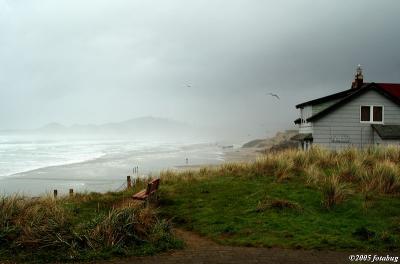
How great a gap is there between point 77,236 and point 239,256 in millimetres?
3007

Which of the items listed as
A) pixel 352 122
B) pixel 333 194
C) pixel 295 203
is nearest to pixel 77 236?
pixel 295 203

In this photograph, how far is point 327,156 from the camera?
17.2 m

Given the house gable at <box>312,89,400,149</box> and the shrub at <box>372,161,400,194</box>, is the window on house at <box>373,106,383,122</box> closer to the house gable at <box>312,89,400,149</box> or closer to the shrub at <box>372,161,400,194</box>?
the house gable at <box>312,89,400,149</box>

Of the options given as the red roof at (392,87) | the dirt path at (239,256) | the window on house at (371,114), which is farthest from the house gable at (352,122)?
the dirt path at (239,256)

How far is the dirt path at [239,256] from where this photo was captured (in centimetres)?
687

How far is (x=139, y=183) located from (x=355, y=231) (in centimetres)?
1006

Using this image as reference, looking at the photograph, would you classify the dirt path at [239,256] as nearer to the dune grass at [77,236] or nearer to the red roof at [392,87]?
the dune grass at [77,236]

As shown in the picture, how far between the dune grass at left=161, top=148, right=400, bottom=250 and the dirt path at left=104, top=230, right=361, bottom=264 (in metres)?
0.34

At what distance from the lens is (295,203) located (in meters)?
10.3

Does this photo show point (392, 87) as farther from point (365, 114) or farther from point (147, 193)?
point (147, 193)

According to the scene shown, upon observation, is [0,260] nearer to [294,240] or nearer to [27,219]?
[27,219]

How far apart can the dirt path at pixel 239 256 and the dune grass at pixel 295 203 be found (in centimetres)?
34

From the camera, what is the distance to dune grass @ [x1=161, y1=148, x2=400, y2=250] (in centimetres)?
808

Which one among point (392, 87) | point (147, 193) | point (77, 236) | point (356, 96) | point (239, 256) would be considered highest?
point (392, 87)
